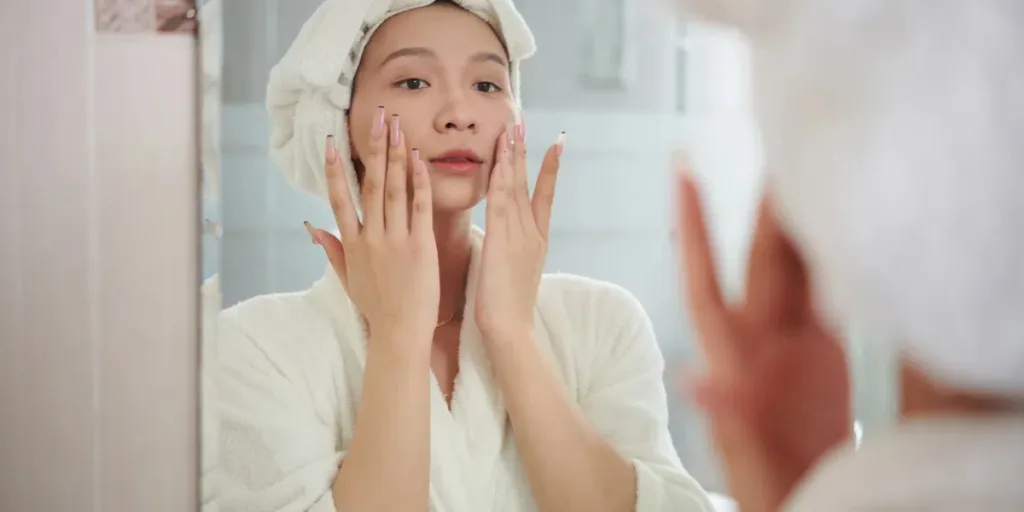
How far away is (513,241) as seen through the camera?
0.78 meters

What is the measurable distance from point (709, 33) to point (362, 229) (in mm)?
362

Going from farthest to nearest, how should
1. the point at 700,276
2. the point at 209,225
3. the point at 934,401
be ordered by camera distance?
the point at 209,225 < the point at 700,276 < the point at 934,401

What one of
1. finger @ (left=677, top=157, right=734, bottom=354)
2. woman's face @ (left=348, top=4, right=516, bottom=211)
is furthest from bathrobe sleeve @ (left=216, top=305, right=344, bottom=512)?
finger @ (left=677, top=157, right=734, bottom=354)

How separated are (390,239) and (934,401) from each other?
478 mm

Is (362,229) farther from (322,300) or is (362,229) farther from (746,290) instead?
(746,290)

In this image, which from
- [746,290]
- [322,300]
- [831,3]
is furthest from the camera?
[322,300]

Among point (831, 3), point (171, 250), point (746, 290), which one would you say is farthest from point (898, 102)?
point (171, 250)

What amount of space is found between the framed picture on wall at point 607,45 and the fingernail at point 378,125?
193mm

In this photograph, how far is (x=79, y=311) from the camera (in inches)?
35.0

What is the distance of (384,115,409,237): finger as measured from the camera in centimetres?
76

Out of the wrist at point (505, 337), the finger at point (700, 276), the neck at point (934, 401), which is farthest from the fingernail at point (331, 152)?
the neck at point (934, 401)

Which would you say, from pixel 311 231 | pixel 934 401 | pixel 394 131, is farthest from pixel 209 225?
pixel 934 401

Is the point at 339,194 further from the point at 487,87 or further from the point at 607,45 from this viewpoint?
the point at 607,45

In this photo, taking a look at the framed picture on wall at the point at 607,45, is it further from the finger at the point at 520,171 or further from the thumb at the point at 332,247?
the thumb at the point at 332,247
